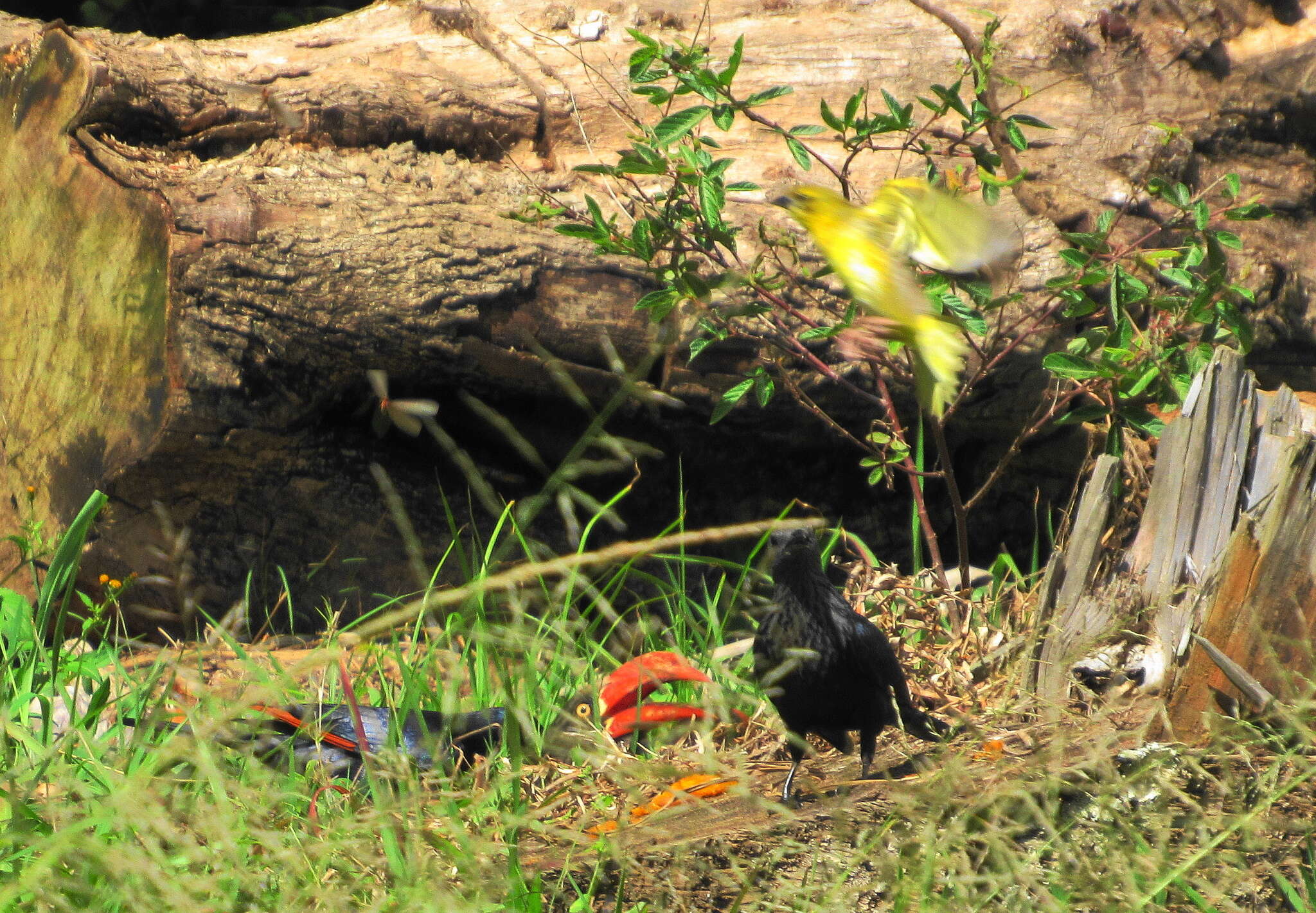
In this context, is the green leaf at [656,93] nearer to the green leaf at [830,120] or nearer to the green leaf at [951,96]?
the green leaf at [830,120]

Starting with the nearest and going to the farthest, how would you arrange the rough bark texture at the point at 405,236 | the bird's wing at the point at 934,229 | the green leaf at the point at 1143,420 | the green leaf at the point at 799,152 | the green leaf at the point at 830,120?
1. the bird's wing at the point at 934,229
2. the green leaf at the point at 830,120
3. the green leaf at the point at 799,152
4. the green leaf at the point at 1143,420
5. the rough bark texture at the point at 405,236

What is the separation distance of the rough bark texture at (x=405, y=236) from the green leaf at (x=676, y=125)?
59 centimetres

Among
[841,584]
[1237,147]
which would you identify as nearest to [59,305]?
[841,584]

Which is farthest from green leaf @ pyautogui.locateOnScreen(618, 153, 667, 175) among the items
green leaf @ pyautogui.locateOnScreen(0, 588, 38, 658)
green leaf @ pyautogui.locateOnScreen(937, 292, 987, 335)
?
green leaf @ pyautogui.locateOnScreen(0, 588, 38, 658)

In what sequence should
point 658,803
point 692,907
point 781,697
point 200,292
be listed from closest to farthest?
point 692,907 < point 658,803 < point 781,697 < point 200,292

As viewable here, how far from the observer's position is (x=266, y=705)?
7.12 feet

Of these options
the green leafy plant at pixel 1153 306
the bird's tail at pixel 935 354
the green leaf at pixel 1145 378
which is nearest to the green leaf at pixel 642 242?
the green leafy plant at pixel 1153 306

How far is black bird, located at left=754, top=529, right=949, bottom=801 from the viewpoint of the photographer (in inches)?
101

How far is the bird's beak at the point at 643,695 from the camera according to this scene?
8.75 ft

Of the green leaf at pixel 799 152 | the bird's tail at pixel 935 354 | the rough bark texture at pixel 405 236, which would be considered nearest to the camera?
the bird's tail at pixel 935 354

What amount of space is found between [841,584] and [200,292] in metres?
2.15

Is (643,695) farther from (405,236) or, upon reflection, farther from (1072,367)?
(405,236)

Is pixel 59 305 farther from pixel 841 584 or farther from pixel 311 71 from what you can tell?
pixel 841 584

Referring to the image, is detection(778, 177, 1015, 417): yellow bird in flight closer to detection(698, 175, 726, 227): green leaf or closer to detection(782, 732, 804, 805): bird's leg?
detection(698, 175, 726, 227): green leaf
